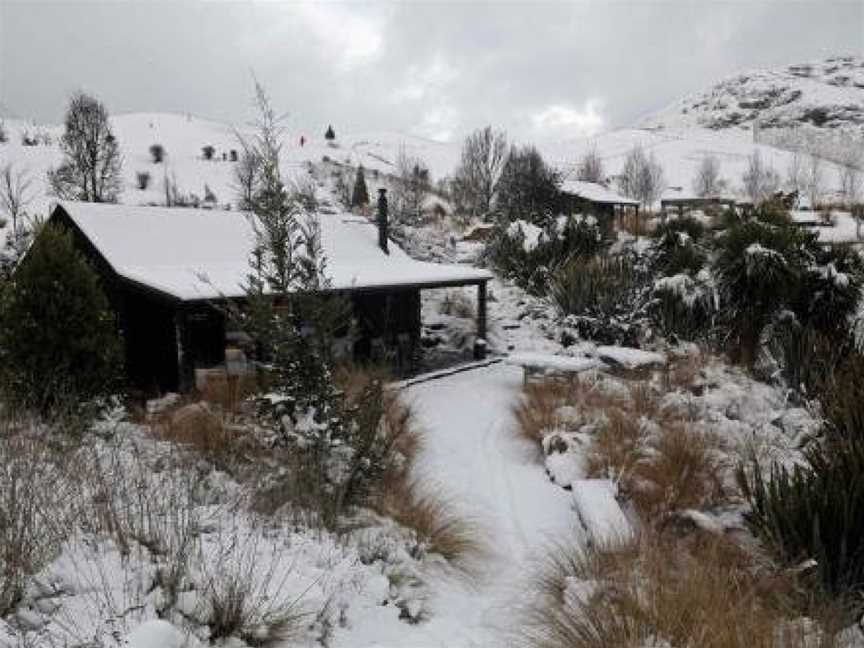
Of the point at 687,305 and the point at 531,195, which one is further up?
the point at 531,195

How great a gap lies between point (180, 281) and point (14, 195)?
26.6 m

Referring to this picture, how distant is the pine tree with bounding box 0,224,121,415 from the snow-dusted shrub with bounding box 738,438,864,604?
719 centimetres

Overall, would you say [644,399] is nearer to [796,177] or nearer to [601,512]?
[601,512]

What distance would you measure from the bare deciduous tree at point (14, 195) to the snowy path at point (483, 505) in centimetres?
1646

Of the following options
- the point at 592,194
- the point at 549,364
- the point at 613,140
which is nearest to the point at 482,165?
the point at 592,194

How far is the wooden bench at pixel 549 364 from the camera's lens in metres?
10.4

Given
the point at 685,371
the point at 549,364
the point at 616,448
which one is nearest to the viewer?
the point at 616,448

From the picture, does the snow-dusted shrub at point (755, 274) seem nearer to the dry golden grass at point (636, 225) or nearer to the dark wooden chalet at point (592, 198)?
the dry golden grass at point (636, 225)

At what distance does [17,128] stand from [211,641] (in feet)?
226

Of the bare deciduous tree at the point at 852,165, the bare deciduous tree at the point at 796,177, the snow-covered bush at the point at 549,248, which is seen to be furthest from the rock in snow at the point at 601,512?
the bare deciduous tree at the point at 852,165

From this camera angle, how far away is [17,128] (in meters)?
60.2

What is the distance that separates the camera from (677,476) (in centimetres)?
645

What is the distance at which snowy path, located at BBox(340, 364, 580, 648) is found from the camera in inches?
175

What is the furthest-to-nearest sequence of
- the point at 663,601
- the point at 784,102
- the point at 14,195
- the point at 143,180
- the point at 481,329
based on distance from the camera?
the point at 784,102 → the point at 143,180 → the point at 14,195 → the point at 481,329 → the point at 663,601
